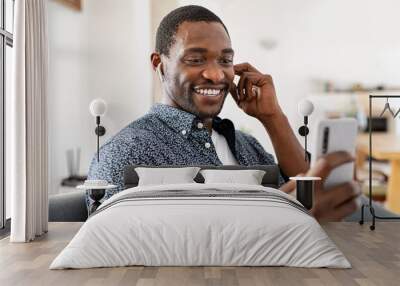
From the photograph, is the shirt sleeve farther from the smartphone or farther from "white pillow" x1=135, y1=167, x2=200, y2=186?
the smartphone

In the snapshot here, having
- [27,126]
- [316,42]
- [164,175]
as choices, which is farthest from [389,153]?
[27,126]

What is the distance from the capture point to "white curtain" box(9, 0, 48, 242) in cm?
522

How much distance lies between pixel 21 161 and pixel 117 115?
1397 millimetres

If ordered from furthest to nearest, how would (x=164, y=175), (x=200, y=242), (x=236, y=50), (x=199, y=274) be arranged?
(x=236, y=50), (x=164, y=175), (x=200, y=242), (x=199, y=274)

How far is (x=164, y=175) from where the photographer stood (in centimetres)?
576

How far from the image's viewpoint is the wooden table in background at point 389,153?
20.8ft

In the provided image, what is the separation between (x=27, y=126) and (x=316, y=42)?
9.86 feet

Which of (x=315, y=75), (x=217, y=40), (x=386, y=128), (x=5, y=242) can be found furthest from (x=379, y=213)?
(x=5, y=242)

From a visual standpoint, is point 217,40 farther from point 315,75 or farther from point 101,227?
point 101,227

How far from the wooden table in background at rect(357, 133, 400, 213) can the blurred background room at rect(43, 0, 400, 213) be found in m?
0.02

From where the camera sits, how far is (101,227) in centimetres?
412

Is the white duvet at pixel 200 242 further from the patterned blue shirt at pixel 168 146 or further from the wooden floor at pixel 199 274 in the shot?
the patterned blue shirt at pixel 168 146

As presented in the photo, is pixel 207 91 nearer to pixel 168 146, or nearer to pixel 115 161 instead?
pixel 168 146

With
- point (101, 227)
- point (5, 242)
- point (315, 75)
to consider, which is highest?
point (315, 75)
